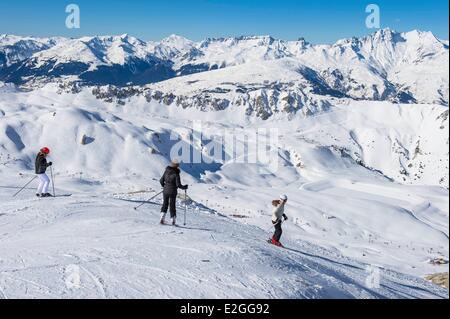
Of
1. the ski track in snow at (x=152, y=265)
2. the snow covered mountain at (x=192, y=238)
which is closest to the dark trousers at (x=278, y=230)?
the snow covered mountain at (x=192, y=238)

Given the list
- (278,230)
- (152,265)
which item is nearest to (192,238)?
(152,265)

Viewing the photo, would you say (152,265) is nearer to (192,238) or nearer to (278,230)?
(192,238)

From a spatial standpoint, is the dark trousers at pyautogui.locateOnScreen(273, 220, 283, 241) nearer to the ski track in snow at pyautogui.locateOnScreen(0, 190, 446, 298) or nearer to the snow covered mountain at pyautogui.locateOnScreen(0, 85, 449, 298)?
the snow covered mountain at pyautogui.locateOnScreen(0, 85, 449, 298)

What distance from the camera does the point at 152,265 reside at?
1272 centimetres

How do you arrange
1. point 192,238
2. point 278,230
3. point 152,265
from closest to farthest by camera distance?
point 152,265, point 192,238, point 278,230

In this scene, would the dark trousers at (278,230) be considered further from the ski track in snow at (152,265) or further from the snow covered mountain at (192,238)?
the ski track in snow at (152,265)

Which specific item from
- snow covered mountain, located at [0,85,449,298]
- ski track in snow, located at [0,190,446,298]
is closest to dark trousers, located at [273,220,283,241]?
snow covered mountain, located at [0,85,449,298]

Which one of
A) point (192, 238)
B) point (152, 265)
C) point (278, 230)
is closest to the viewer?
point (152, 265)

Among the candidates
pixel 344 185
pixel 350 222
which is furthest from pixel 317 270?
pixel 344 185

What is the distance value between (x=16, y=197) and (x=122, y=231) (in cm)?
1193

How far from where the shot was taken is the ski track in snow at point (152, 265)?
1111 centimetres

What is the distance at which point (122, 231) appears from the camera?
1689 centimetres

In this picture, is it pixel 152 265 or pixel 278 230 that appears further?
pixel 278 230

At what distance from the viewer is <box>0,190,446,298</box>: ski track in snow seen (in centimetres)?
1111
